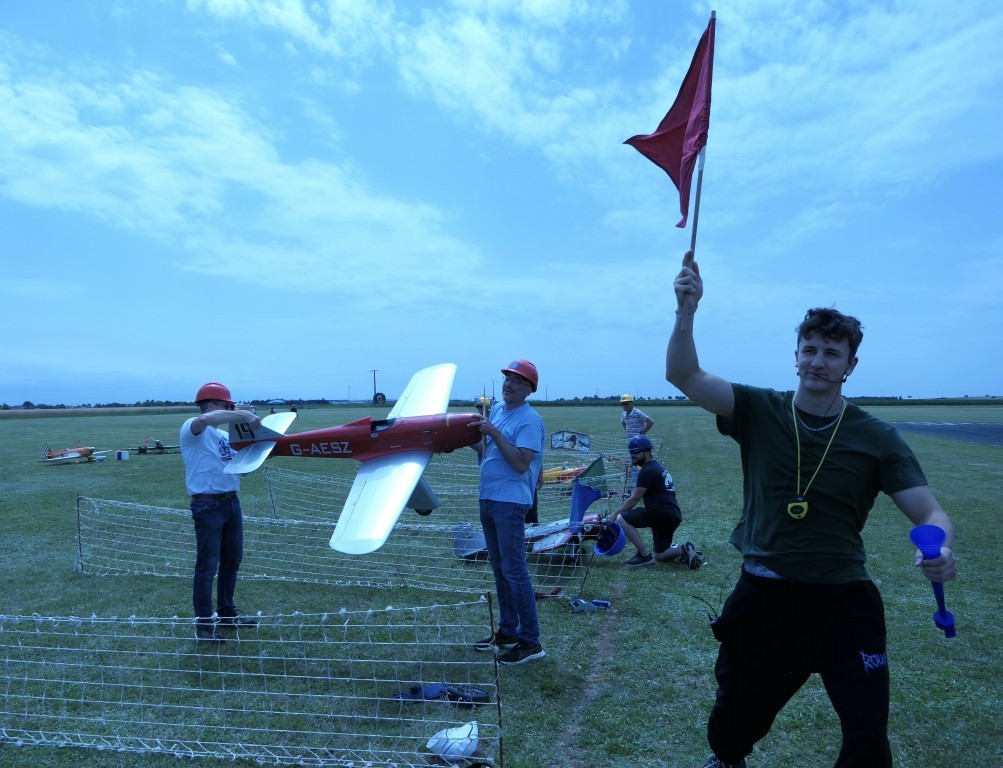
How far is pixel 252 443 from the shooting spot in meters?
6.20

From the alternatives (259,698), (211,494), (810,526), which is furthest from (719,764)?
(211,494)

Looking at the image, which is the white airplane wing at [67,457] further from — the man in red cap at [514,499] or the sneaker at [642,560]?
the man in red cap at [514,499]

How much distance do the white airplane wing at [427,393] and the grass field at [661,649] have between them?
2.01m

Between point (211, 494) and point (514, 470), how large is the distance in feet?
8.78

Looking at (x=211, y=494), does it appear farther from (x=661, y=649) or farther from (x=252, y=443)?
(x=661, y=649)

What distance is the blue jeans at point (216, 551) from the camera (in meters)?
5.25

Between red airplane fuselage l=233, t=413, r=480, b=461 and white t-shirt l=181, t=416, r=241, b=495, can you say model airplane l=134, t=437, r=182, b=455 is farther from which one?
white t-shirt l=181, t=416, r=241, b=495

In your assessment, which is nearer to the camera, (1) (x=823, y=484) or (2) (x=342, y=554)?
(1) (x=823, y=484)

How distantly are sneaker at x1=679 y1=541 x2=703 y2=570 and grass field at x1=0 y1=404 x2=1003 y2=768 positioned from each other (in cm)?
14

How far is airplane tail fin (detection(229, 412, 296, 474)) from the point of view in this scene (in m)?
5.77

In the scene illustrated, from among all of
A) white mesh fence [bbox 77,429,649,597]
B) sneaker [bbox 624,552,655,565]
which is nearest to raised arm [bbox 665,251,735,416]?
white mesh fence [bbox 77,429,649,597]

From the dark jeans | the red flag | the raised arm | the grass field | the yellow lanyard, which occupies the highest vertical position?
the red flag

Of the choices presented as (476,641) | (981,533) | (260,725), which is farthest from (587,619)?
(981,533)

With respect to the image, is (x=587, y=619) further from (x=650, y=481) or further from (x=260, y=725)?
(x=260, y=725)
